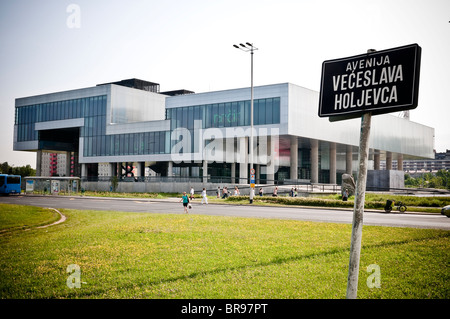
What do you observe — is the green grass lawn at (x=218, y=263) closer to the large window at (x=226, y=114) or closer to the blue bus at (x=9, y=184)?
the blue bus at (x=9, y=184)

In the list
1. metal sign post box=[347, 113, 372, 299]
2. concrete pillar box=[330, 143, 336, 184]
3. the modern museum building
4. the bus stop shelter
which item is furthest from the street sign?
concrete pillar box=[330, 143, 336, 184]

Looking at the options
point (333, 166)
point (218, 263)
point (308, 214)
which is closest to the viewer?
point (218, 263)

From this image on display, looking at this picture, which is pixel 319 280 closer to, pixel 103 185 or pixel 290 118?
pixel 290 118

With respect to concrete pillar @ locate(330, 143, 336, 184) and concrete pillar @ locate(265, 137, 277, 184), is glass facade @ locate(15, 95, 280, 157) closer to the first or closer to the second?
concrete pillar @ locate(265, 137, 277, 184)

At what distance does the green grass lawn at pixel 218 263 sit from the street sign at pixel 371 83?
3345 mm

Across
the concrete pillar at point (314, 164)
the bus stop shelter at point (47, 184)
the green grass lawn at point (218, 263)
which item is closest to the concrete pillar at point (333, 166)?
the concrete pillar at point (314, 164)

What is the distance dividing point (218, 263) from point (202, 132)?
53780 mm

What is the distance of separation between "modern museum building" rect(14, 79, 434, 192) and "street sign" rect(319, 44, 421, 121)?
41.2m

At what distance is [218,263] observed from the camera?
8.79 meters

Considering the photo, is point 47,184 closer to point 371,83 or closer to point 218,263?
point 218,263

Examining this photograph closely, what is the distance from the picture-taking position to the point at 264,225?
52.6 feet

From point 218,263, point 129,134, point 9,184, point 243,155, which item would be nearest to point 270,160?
point 243,155
